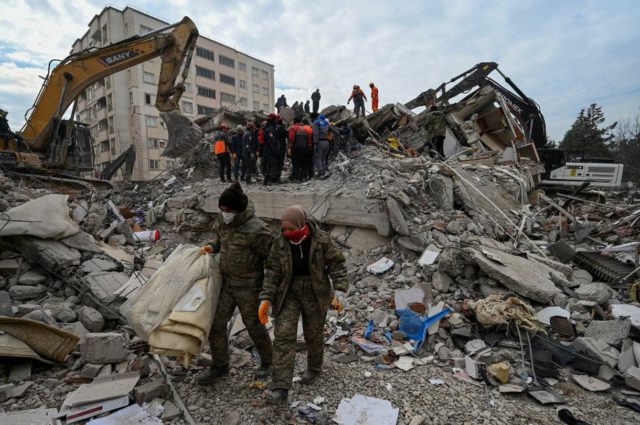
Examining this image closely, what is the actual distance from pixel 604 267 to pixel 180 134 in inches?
480

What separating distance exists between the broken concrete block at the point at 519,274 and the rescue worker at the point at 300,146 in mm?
4076

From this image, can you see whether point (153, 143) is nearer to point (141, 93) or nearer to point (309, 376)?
point (141, 93)

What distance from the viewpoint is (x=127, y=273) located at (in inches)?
175

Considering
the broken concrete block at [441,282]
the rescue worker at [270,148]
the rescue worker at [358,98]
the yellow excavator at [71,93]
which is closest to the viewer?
the broken concrete block at [441,282]

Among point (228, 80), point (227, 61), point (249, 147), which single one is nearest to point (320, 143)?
point (249, 147)

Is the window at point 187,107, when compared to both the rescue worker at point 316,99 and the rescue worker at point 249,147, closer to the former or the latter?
the rescue worker at point 316,99

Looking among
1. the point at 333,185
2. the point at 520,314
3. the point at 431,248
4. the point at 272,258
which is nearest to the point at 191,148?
the point at 333,185

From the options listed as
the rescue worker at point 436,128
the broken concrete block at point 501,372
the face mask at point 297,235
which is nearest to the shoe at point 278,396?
the face mask at point 297,235

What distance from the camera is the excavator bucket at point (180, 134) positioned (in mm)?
11867

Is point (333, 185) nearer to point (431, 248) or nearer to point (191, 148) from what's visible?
point (431, 248)

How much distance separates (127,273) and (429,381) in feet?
12.9

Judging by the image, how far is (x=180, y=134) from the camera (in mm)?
11953

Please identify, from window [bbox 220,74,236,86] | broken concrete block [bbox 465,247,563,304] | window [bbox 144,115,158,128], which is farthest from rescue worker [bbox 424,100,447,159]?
window [bbox 220,74,236,86]

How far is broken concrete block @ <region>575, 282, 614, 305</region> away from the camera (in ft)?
12.7
